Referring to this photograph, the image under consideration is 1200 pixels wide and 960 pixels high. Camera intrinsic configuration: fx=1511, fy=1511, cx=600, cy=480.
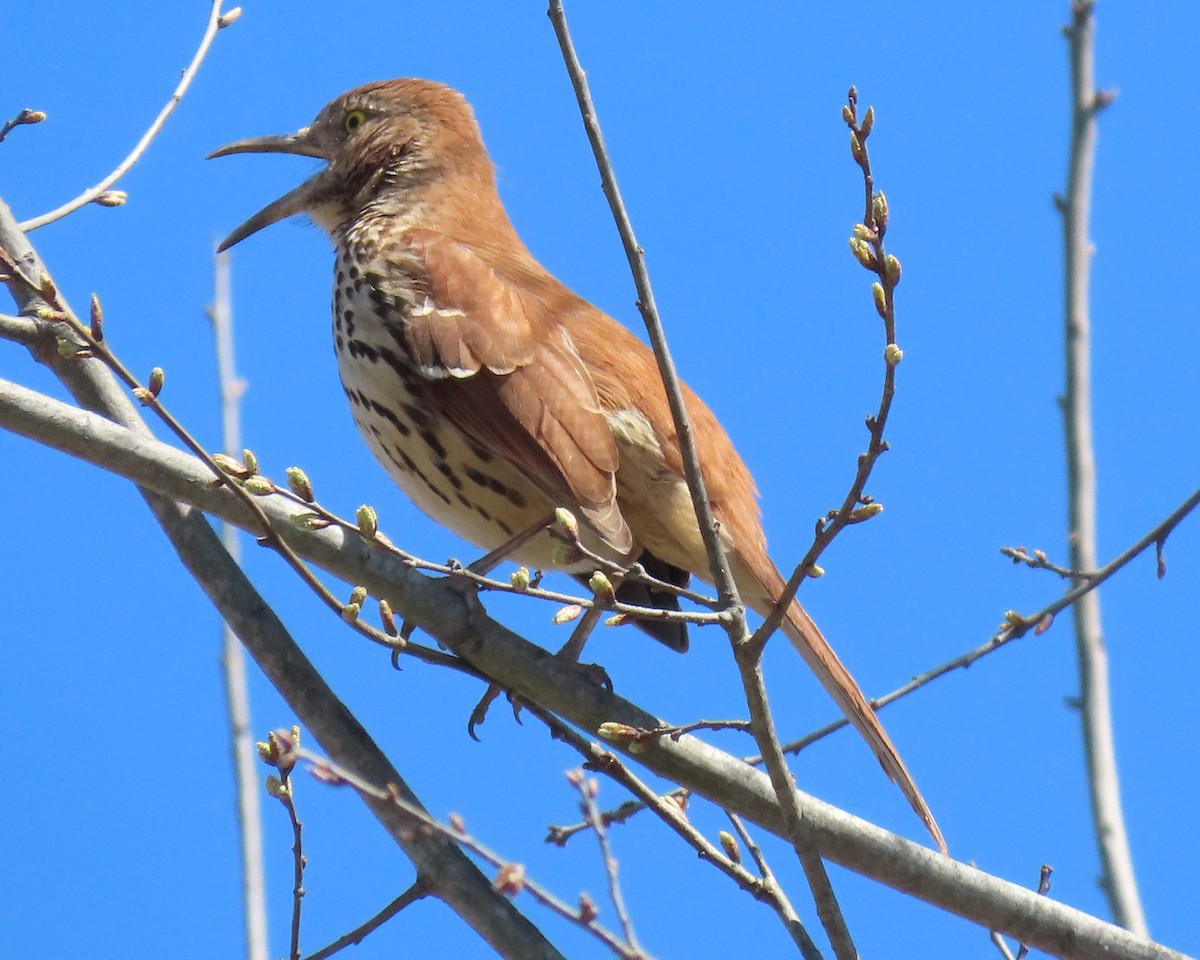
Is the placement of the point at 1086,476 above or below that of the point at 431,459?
above

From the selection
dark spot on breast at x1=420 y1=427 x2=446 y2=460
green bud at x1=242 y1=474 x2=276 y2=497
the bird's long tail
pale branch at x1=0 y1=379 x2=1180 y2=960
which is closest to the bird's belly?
dark spot on breast at x1=420 y1=427 x2=446 y2=460

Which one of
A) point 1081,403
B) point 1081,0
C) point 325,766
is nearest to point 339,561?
point 325,766

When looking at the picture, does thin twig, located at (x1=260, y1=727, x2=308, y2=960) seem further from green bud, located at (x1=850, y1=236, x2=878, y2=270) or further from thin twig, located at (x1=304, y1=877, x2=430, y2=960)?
green bud, located at (x1=850, y1=236, x2=878, y2=270)

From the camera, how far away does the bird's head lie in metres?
5.13

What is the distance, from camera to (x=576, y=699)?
296 cm

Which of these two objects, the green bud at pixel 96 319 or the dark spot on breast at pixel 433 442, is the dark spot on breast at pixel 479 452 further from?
the green bud at pixel 96 319

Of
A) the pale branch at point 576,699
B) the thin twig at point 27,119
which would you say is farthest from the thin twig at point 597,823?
the thin twig at point 27,119

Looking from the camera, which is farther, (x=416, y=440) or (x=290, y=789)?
(x=416, y=440)

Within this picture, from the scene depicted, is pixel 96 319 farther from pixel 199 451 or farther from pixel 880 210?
pixel 880 210

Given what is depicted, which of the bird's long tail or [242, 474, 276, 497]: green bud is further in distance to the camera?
the bird's long tail

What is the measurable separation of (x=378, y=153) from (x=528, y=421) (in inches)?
74.0

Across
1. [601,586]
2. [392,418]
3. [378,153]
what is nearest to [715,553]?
[601,586]

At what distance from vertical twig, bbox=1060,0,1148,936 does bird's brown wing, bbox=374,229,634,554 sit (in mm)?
1207

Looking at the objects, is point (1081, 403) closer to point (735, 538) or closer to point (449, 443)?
point (735, 538)
